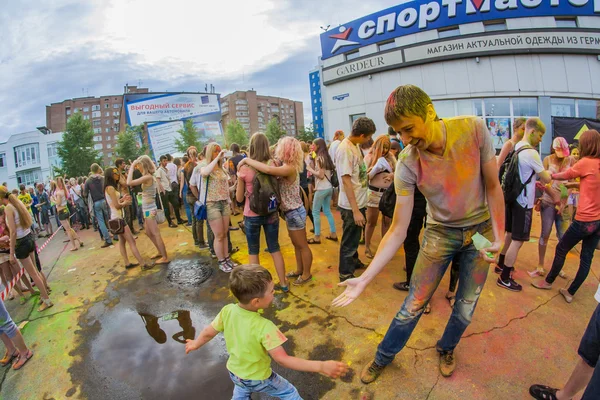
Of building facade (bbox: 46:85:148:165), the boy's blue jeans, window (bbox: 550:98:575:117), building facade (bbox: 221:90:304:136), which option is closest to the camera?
the boy's blue jeans

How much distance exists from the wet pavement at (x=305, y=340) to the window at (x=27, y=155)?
55.9 metres

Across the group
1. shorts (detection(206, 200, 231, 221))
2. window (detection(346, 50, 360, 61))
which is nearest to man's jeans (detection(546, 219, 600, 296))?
shorts (detection(206, 200, 231, 221))

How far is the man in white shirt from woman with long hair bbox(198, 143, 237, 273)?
12.3 feet

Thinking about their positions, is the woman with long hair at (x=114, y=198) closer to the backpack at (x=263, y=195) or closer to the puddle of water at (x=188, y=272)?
the puddle of water at (x=188, y=272)

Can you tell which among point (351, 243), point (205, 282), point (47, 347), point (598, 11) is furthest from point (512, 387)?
point (598, 11)

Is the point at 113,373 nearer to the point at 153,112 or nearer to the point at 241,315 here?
the point at 241,315

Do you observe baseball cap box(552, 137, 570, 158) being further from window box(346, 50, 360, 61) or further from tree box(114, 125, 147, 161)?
tree box(114, 125, 147, 161)

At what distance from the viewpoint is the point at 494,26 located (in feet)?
50.3

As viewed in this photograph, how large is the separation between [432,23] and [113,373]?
64.9 feet

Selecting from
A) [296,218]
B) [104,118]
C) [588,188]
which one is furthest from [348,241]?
[104,118]

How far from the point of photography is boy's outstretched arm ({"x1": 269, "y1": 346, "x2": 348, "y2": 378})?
143 cm

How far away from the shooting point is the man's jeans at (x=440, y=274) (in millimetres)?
2010

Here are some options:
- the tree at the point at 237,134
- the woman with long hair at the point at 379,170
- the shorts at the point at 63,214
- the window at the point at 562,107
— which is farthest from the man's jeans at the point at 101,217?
the tree at the point at 237,134

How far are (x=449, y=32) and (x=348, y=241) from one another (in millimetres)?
17620
